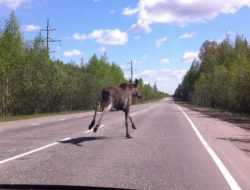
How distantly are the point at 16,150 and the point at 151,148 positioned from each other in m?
3.57

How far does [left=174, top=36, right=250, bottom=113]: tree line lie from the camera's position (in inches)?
1936

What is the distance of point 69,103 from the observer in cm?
6844

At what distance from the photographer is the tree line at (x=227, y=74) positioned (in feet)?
161

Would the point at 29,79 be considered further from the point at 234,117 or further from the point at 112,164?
the point at 112,164

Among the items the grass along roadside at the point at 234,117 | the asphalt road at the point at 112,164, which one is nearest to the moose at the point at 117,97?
the asphalt road at the point at 112,164

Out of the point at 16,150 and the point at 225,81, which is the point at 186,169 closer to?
the point at 16,150

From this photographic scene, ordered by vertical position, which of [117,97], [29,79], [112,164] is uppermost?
[29,79]

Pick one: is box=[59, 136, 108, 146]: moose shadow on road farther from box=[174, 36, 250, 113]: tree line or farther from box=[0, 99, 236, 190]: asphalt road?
box=[174, 36, 250, 113]: tree line

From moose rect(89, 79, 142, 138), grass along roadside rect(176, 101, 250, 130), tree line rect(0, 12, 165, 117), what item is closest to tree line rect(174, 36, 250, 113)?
grass along roadside rect(176, 101, 250, 130)

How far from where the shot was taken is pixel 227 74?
70.0m

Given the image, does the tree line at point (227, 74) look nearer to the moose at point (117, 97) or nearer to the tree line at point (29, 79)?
the tree line at point (29, 79)

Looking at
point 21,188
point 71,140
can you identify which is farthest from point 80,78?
point 21,188

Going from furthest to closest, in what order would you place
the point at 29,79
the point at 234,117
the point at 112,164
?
the point at 29,79 < the point at 234,117 < the point at 112,164

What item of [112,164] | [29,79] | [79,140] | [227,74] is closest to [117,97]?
[79,140]
